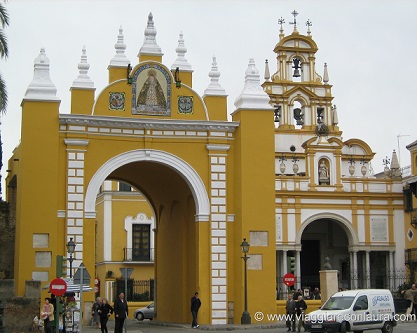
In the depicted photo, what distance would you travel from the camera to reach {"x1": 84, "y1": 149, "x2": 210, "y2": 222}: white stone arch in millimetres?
31047

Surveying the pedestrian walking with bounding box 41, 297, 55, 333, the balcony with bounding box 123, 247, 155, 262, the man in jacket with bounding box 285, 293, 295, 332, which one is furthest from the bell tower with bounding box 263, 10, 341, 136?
the pedestrian walking with bounding box 41, 297, 55, 333

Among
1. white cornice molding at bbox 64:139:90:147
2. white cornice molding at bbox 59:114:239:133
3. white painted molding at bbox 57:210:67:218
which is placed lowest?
white painted molding at bbox 57:210:67:218

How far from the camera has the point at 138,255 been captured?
163 feet

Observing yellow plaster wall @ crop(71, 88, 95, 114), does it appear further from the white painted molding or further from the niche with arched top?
the niche with arched top

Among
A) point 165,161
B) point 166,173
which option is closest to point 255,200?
point 165,161

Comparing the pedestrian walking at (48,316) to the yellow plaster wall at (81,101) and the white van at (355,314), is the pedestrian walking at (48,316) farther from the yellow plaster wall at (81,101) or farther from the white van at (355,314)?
the yellow plaster wall at (81,101)

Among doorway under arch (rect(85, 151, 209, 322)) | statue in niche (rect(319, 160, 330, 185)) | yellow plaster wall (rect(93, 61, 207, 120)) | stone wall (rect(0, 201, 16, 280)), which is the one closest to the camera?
yellow plaster wall (rect(93, 61, 207, 120))

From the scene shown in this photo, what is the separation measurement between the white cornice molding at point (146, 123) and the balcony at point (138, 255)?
61.9ft

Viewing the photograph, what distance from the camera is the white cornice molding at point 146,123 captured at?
1209 inches

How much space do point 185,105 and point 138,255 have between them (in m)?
19.2

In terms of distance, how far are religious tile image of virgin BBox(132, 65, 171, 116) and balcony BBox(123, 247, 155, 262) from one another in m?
19.0

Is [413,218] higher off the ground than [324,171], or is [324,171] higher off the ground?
[324,171]

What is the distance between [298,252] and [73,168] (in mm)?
22933

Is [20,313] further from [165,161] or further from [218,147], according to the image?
[218,147]
